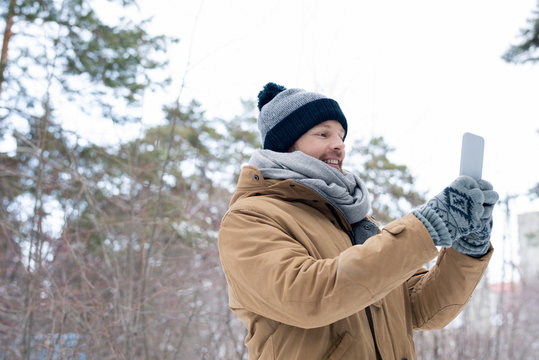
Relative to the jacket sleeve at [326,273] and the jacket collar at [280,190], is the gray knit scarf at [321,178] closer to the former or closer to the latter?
the jacket collar at [280,190]

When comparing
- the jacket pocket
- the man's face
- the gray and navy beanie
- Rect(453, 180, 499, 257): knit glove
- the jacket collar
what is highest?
the gray and navy beanie

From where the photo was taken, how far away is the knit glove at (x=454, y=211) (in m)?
1.29

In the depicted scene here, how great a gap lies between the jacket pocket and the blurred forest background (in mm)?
2354

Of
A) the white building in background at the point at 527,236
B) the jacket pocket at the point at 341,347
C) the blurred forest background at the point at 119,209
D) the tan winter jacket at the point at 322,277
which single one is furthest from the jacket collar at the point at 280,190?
the white building in background at the point at 527,236

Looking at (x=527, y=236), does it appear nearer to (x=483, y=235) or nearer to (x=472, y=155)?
(x=483, y=235)

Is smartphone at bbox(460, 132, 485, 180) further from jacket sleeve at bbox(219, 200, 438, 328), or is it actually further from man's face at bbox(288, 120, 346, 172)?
man's face at bbox(288, 120, 346, 172)

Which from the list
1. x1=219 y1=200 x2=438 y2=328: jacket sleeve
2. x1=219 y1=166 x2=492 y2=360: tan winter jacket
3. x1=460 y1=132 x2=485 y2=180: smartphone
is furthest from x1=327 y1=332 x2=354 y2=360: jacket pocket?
x1=460 y1=132 x2=485 y2=180: smartphone

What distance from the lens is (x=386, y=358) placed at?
1.44 meters

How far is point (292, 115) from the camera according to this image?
1.99 m

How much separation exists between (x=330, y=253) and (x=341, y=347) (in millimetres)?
309

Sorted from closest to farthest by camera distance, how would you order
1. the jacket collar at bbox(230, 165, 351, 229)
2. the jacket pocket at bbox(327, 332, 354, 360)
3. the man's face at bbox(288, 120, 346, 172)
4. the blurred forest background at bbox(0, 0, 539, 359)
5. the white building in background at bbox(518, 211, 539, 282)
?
the jacket pocket at bbox(327, 332, 354, 360), the jacket collar at bbox(230, 165, 351, 229), the man's face at bbox(288, 120, 346, 172), the blurred forest background at bbox(0, 0, 539, 359), the white building in background at bbox(518, 211, 539, 282)

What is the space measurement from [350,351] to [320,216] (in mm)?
496

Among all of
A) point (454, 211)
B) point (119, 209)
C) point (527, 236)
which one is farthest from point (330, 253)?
point (527, 236)

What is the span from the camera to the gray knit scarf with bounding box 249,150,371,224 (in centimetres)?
163
